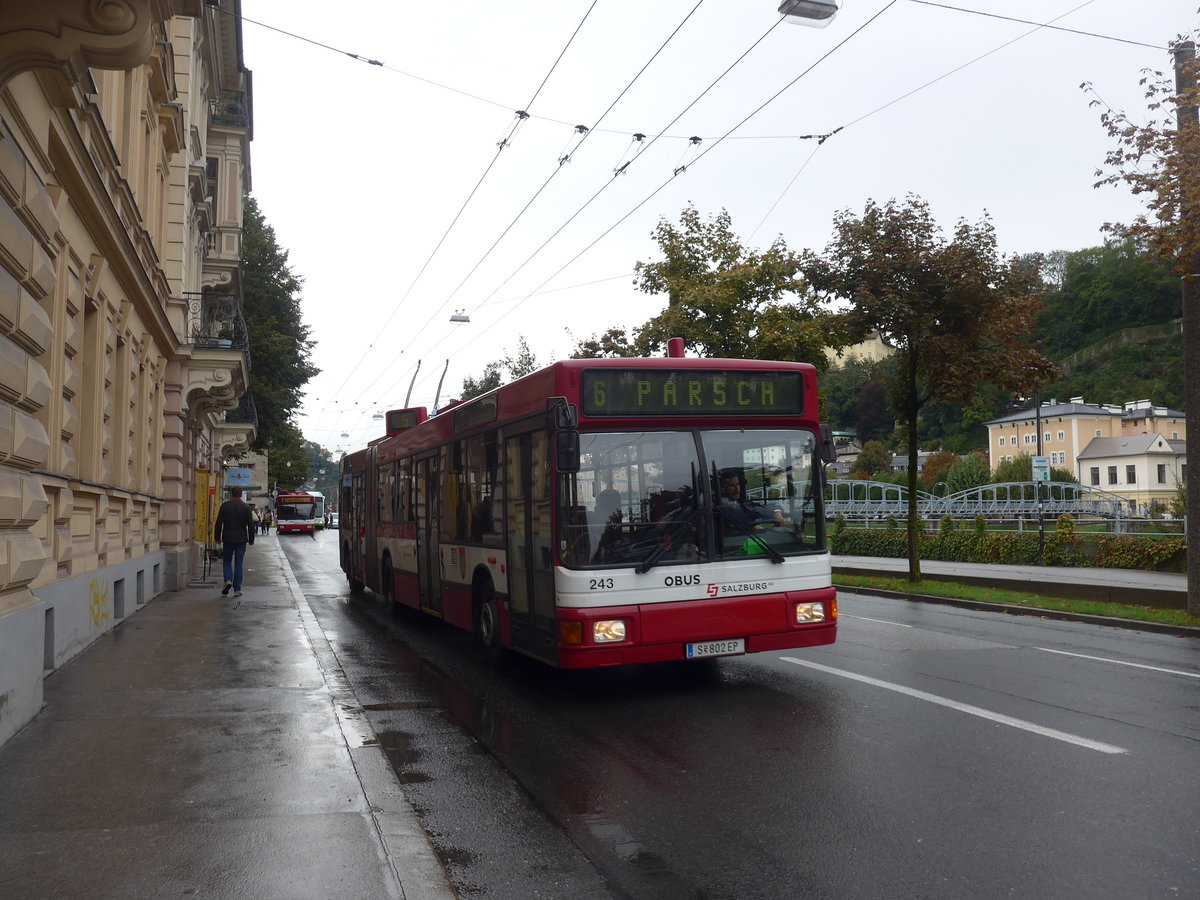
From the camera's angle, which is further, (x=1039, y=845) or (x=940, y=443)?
(x=940, y=443)

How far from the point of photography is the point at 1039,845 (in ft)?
15.7

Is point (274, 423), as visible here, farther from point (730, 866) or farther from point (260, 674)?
point (730, 866)

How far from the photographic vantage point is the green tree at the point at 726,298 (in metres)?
25.4

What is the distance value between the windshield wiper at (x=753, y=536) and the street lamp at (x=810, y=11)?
5590mm

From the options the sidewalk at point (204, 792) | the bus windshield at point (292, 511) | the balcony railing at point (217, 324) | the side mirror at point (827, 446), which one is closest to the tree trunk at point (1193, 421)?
the side mirror at point (827, 446)

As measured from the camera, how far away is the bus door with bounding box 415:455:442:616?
12500mm

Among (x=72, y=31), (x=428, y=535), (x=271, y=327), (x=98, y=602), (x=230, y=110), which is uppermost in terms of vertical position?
(x=230, y=110)

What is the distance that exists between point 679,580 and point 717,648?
0.63 meters

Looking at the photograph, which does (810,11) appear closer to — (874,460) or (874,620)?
(874,620)

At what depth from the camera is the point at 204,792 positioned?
18.9 ft

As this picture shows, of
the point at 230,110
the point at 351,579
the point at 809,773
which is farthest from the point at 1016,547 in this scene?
the point at 230,110

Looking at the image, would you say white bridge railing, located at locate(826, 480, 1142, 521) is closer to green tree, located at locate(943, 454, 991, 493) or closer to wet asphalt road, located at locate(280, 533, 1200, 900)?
wet asphalt road, located at locate(280, 533, 1200, 900)

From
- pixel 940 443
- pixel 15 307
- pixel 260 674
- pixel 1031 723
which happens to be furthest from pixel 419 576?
pixel 940 443

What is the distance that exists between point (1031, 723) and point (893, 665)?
2.82m
